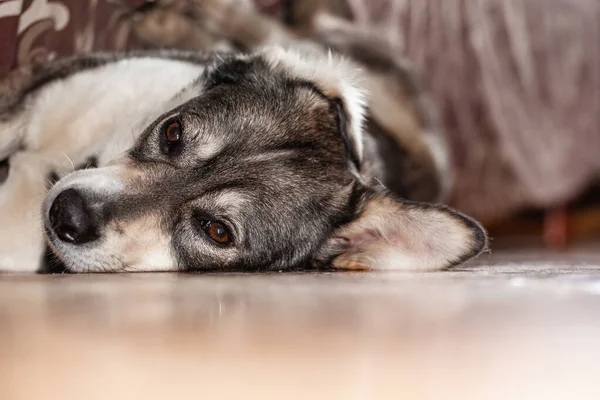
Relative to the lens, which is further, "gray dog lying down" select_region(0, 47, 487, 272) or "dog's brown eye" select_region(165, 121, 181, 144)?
"dog's brown eye" select_region(165, 121, 181, 144)

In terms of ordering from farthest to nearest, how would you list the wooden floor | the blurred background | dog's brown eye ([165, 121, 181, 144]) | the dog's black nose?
the blurred background → dog's brown eye ([165, 121, 181, 144]) → the dog's black nose → the wooden floor

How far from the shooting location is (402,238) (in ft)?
7.15

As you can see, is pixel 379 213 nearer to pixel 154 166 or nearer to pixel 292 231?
pixel 292 231

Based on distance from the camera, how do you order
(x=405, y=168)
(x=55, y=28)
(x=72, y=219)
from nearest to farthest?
1. (x=72, y=219)
2. (x=55, y=28)
3. (x=405, y=168)

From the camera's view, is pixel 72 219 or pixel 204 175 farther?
pixel 204 175

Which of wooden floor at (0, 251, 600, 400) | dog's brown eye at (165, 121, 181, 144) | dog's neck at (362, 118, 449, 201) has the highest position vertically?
dog's neck at (362, 118, 449, 201)

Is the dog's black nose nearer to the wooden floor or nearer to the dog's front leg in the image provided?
the dog's front leg

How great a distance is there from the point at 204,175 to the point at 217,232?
0.59 ft

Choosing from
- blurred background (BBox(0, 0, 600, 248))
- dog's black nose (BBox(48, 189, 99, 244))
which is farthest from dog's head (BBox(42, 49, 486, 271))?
blurred background (BBox(0, 0, 600, 248))

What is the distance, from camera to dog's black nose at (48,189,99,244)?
188cm

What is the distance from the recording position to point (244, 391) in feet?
2.47

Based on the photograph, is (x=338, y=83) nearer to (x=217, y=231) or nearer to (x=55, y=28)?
(x=217, y=231)

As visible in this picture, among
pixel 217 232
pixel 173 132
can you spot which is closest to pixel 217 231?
pixel 217 232

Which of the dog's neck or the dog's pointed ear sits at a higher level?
the dog's neck
